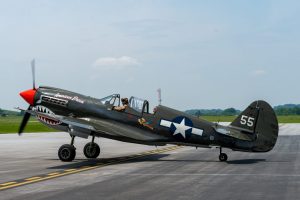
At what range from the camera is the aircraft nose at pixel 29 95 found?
19.5 meters

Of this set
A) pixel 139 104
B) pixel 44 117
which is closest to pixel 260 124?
pixel 139 104

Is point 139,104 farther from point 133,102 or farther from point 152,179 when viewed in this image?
point 152,179

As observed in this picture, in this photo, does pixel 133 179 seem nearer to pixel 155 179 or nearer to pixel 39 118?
pixel 155 179

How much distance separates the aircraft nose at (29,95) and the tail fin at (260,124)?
27.9ft

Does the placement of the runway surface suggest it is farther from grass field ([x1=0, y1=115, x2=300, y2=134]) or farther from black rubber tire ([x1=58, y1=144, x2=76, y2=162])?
grass field ([x1=0, y1=115, x2=300, y2=134])

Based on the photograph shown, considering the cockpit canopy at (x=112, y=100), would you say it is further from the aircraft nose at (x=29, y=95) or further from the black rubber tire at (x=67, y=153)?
the aircraft nose at (x=29, y=95)

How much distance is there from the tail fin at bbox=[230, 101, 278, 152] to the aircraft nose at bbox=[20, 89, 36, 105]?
8.51 meters

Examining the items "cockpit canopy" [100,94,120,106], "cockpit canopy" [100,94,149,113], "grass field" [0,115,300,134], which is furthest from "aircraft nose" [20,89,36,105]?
"grass field" [0,115,300,134]

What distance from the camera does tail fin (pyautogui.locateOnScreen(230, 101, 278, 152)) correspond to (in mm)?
16344

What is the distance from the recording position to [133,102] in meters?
18.2

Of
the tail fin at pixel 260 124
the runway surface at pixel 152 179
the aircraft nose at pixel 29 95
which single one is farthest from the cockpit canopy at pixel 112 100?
the tail fin at pixel 260 124

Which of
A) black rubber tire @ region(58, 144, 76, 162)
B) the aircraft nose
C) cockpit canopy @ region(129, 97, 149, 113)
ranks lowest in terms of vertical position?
black rubber tire @ region(58, 144, 76, 162)

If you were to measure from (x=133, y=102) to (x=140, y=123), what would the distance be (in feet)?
2.93

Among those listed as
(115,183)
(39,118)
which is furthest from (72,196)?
(39,118)
